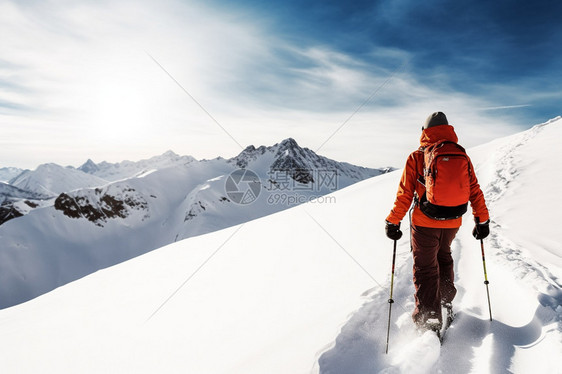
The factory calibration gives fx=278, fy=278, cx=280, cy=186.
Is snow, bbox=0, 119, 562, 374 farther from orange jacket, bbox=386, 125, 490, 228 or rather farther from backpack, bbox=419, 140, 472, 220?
backpack, bbox=419, 140, 472, 220

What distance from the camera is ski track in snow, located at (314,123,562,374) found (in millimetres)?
2697

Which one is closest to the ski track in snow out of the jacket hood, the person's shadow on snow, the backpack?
the person's shadow on snow

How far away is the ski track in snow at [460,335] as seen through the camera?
2697 mm

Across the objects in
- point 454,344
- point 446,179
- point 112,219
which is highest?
point 446,179

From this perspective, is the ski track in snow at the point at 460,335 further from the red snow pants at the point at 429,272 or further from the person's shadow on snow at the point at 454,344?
the red snow pants at the point at 429,272

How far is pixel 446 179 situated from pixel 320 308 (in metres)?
2.55

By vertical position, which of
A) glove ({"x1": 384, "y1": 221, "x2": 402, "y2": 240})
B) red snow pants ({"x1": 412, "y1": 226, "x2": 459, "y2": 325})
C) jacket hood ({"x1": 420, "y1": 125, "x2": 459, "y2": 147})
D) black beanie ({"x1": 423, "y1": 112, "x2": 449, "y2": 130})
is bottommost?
red snow pants ({"x1": 412, "y1": 226, "x2": 459, "y2": 325})

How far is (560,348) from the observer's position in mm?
2582

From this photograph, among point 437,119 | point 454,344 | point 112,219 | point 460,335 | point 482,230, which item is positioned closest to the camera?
point 454,344

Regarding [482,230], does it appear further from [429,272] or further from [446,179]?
[446,179]

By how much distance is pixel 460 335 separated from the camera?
319 cm

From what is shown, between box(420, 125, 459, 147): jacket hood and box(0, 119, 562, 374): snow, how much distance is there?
2178mm

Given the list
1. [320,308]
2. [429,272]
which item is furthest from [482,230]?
[320,308]

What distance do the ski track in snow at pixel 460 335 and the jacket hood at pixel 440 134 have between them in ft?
7.15
